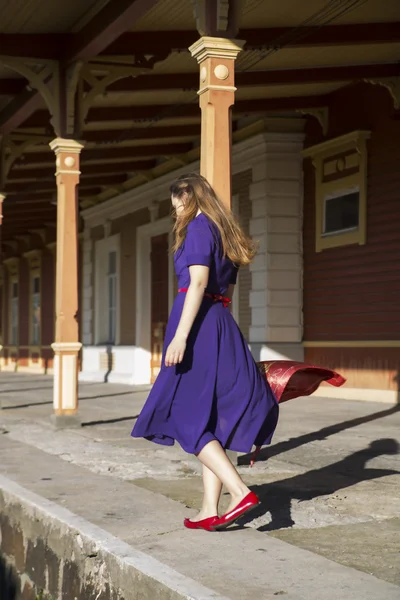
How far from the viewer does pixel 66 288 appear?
10641mm

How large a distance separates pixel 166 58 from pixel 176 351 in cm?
741

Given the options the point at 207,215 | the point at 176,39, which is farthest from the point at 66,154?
the point at 207,215

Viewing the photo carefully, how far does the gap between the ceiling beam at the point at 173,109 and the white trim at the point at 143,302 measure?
5.15m

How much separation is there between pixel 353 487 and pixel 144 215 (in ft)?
48.4

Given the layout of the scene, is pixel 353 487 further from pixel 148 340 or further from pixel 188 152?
pixel 148 340

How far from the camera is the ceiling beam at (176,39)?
1077cm

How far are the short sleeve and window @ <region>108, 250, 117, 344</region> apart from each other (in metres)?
17.4

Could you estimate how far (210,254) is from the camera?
448 cm

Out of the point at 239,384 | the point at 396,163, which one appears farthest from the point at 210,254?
the point at 396,163

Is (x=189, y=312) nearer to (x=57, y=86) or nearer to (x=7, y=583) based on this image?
(x=7, y=583)

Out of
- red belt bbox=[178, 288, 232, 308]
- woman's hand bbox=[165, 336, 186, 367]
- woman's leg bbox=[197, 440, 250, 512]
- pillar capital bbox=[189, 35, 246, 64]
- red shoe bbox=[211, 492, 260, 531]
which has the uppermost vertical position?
pillar capital bbox=[189, 35, 246, 64]

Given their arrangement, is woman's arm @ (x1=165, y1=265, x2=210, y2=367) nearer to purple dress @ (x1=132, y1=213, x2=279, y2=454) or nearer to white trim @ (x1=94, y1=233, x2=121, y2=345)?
purple dress @ (x1=132, y1=213, x2=279, y2=454)

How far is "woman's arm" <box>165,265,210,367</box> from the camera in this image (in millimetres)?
4363

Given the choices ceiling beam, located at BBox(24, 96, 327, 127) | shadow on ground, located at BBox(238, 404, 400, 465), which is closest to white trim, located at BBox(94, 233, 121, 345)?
ceiling beam, located at BBox(24, 96, 327, 127)
